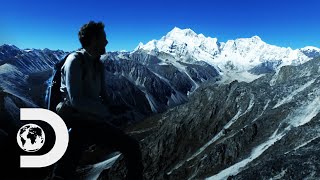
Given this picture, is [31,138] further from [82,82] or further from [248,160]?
[248,160]

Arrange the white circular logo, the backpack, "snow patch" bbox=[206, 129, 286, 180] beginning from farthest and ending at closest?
"snow patch" bbox=[206, 129, 286, 180] → the white circular logo → the backpack

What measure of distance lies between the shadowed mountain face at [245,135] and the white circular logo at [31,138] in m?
29.3

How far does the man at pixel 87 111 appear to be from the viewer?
612 cm

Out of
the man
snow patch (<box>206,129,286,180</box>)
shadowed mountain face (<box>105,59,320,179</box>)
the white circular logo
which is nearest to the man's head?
the man

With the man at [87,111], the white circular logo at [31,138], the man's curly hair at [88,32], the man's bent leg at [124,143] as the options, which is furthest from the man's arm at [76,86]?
the white circular logo at [31,138]

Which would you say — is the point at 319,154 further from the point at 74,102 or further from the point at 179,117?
the point at 179,117

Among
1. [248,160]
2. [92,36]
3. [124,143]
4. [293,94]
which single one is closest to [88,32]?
[92,36]

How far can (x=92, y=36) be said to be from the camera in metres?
6.60

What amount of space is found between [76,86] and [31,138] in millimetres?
1327

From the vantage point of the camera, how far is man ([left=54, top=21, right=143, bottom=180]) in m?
6.12

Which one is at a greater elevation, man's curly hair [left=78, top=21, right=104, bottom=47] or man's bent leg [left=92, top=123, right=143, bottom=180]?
man's curly hair [left=78, top=21, right=104, bottom=47]

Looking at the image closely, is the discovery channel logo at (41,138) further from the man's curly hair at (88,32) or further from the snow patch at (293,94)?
the snow patch at (293,94)

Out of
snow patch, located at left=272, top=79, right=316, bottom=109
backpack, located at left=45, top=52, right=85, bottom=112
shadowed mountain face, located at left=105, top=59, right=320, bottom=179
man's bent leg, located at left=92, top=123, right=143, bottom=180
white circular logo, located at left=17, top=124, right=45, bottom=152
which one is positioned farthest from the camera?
snow patch, located at left=272, top=79, right=316, bottom=109

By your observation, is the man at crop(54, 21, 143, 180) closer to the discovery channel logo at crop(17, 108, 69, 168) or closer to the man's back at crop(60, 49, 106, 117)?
the man's back at crop(60, 49, 106, 117)
